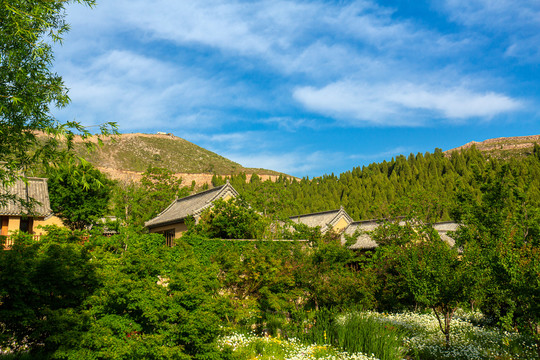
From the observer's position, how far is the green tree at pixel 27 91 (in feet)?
30.0

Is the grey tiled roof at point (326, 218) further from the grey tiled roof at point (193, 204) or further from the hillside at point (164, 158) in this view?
the hillside at point (164, 158)

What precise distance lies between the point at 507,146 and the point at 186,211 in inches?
5578

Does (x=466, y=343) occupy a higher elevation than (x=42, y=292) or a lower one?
lower

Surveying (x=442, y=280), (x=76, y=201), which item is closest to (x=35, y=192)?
(x=76, y=201)

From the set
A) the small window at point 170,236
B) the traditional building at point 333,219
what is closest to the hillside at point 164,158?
the traditional building at point 333,219

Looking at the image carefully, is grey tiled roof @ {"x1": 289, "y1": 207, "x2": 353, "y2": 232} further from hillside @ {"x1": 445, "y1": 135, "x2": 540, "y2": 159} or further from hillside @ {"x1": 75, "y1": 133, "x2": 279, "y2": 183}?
hillside @ {"x1": 75, "y1": 133, "x2": 279, "y2": 183}

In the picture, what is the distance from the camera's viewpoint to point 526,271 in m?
8.45

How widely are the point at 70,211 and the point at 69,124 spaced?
32537 millimetres

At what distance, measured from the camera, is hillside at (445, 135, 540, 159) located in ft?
384

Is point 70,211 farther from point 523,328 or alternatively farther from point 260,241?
point 523,328

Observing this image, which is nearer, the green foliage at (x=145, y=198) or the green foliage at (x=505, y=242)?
the green foliage at (x=505, y=242)

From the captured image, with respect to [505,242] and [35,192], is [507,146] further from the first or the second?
[505,242]

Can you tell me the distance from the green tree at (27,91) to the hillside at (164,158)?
111398 mm

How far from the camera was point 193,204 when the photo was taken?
97.0ft
